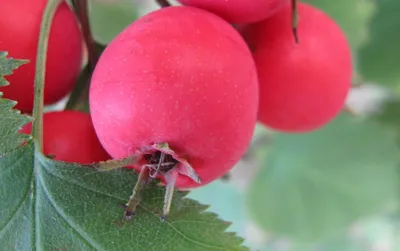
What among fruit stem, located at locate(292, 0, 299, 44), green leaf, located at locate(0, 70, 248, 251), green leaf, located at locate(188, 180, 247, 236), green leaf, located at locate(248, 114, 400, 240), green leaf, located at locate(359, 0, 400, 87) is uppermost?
green leaf, located at locate(359, 0, 400, 87)

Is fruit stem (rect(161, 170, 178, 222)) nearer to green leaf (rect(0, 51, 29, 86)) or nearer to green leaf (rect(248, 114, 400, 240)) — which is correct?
green leaf (rect(0, 51, 29, 86))

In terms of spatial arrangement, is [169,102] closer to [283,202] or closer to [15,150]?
[15,150]

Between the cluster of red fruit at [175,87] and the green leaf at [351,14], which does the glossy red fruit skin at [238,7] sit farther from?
the green leaf at [351,14]

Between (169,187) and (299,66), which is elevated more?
(299,66)

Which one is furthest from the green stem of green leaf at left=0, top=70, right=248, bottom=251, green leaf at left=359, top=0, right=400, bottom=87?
green leaf at left=359, top=0, right=400, bottom=87

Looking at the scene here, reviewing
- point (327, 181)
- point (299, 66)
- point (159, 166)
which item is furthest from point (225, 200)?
point (159, 166)

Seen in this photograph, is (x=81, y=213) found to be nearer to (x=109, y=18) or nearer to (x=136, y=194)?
(x=136, y=194)
